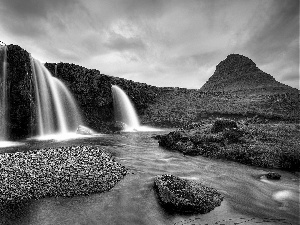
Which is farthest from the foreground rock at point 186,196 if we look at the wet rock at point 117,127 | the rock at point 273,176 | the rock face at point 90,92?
the wet rock at point 117,127

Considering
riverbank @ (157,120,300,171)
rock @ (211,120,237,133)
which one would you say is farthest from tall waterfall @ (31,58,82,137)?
rock @ (211,120,237,133)

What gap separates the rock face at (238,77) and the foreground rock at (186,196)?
115005 millimetres

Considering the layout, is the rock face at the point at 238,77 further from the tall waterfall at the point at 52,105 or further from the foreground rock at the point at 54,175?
the foreground rock at the point at 54,175

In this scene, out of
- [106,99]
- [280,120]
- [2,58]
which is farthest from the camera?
[280,120]

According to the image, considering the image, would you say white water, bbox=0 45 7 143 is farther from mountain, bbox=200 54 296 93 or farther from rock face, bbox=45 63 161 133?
mountain, bbox=200 54 296 93

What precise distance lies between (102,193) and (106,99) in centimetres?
3638

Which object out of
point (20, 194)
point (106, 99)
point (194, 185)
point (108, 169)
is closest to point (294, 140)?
point (194, 185)

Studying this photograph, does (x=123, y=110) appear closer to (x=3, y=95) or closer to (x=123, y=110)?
(x=123, y=110)

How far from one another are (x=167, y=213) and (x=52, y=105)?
3232cm

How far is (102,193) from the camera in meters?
12.0

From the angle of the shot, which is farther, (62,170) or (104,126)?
(104,126)

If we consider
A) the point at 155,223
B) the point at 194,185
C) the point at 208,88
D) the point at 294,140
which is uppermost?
the point at 208,88

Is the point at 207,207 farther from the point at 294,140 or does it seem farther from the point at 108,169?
the point at 294,140

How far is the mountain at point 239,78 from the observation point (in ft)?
419
